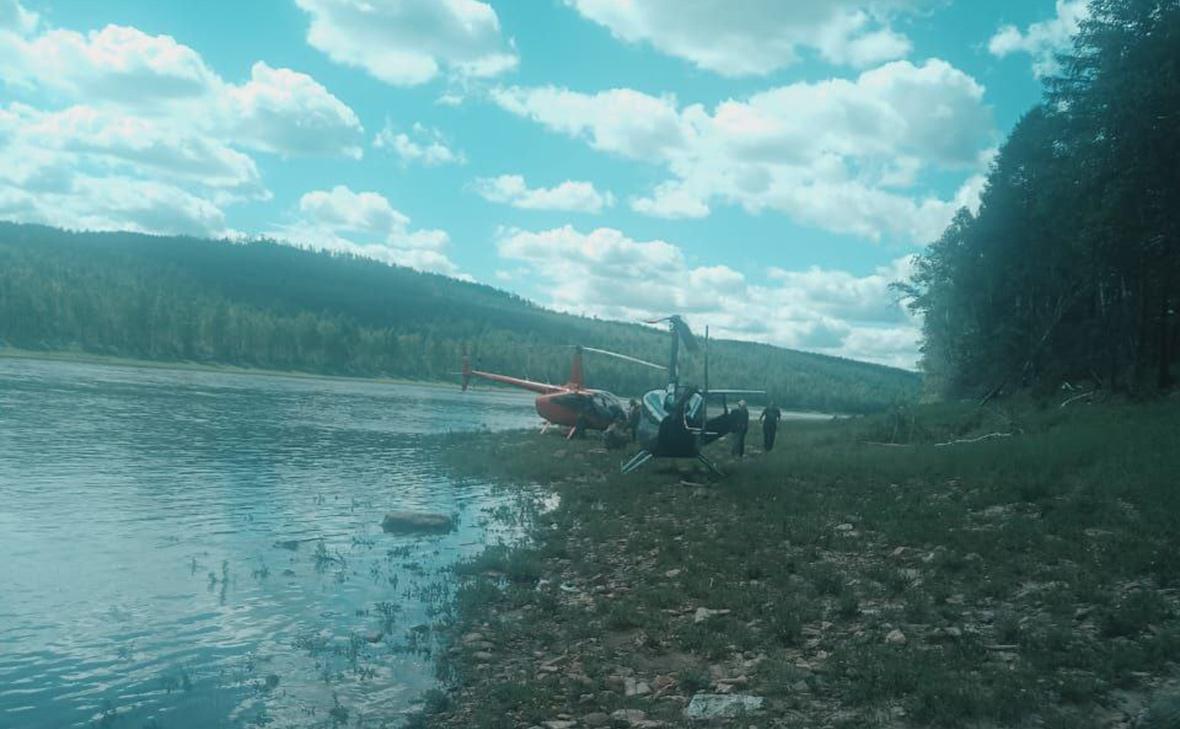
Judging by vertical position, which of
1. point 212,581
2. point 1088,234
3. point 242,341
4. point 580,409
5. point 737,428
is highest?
point 1088,234

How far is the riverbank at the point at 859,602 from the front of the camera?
7.23 m

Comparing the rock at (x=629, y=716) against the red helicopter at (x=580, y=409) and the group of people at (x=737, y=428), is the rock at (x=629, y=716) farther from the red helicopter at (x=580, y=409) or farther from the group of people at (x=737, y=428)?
the red helicopter at (x=580, y=409)

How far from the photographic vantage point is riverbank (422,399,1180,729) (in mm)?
7227

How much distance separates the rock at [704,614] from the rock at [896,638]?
2.22m

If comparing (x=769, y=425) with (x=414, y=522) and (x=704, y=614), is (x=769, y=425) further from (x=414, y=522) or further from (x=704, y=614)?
(x=704, y=614)

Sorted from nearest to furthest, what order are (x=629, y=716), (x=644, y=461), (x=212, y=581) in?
(x=629, y=716) < (x=212, y=581) < (x=644, y=461)

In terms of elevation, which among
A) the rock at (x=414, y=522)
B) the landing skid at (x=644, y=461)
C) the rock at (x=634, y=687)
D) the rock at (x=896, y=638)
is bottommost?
the rock at (x=414, y=522)

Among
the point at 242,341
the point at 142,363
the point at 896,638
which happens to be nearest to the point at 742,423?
the point at 896,638

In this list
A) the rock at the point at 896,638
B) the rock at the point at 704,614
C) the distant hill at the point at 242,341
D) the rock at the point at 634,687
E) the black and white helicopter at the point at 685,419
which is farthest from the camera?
the distant hill at the point at 242,341

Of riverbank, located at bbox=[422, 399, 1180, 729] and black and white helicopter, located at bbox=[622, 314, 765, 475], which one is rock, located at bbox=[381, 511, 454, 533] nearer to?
riverbank, located at bbox=[422, 399, 1180, 729]

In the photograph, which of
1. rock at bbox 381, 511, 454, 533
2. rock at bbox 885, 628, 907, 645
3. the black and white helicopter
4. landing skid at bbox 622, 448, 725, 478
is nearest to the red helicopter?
landing skid at bbox 622, 448, 725, 478

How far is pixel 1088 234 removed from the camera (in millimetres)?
25703

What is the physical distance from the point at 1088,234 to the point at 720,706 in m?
24.5

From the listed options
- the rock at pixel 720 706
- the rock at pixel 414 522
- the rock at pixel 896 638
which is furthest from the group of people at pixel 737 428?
the rock at pixel 720 706
